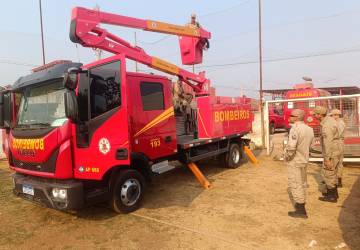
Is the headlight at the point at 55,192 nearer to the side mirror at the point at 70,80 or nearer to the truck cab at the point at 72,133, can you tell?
the truck cab at the point at 72,133

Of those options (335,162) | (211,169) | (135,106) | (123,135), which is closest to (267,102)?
(211,169)

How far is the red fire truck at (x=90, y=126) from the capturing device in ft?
16.0


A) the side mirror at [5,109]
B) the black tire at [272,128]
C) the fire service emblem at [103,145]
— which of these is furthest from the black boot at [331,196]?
the black tire at [272,128]

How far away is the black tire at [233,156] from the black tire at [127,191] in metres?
4.11

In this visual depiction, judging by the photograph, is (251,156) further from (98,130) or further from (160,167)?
(98,130)

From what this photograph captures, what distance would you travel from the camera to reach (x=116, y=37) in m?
6.66

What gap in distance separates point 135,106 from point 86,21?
186cm

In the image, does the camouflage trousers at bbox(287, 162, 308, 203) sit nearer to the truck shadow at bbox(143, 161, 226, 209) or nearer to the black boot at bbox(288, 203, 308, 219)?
the black boot at bbox(288, 203, 308, 219)

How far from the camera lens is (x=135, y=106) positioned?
5.75 m

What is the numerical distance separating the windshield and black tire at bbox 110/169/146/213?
1368 millimetres

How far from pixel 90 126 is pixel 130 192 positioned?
1.45m

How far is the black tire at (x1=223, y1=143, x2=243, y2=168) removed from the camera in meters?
9.45

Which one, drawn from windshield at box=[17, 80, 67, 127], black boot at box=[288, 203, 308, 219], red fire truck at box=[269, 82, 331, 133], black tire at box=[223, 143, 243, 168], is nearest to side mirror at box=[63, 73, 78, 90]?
windshield at box=[17, 80, 67, 127]

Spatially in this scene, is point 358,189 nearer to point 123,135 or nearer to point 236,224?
point 236,224
